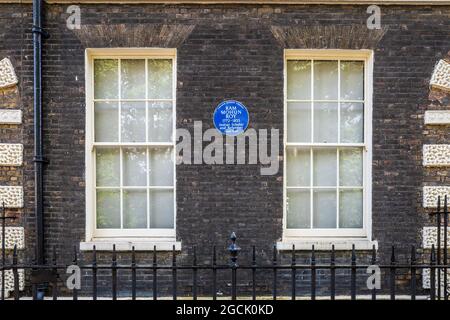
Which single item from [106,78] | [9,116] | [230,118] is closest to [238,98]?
[230,118]

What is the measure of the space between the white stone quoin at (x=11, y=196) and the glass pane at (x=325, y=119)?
4525 millimetres

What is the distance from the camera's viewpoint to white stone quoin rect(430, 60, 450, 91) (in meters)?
6.83

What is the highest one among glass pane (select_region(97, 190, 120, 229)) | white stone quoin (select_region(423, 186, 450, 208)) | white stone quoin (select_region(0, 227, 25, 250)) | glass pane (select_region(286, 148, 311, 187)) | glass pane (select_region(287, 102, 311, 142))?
glass pane (select_region(287, 102, 311, 142))

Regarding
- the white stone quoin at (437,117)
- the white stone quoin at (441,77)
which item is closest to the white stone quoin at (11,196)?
the white stone quoin at (437,117)

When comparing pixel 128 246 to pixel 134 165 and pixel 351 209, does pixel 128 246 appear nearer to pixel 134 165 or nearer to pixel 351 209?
pixel 134 165

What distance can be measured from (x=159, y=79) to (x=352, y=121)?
303 cm

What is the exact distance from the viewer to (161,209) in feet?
23.3

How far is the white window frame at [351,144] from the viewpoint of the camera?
22.7 feet

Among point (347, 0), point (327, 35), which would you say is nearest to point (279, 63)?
point (327, 35)

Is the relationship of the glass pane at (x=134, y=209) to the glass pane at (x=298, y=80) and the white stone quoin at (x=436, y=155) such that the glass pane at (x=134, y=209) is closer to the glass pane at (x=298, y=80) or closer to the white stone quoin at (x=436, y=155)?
the glass pane at (x=298, y=80)

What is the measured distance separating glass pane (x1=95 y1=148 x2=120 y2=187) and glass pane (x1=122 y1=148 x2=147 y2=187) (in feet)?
0.42

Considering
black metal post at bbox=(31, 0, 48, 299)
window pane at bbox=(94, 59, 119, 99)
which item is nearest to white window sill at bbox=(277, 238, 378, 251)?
window pane at bbox=(94, 59, 119, 99)

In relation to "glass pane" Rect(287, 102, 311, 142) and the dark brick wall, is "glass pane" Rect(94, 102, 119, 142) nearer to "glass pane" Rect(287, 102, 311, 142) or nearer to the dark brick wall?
the dark brick wall

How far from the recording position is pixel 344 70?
7.08 m
